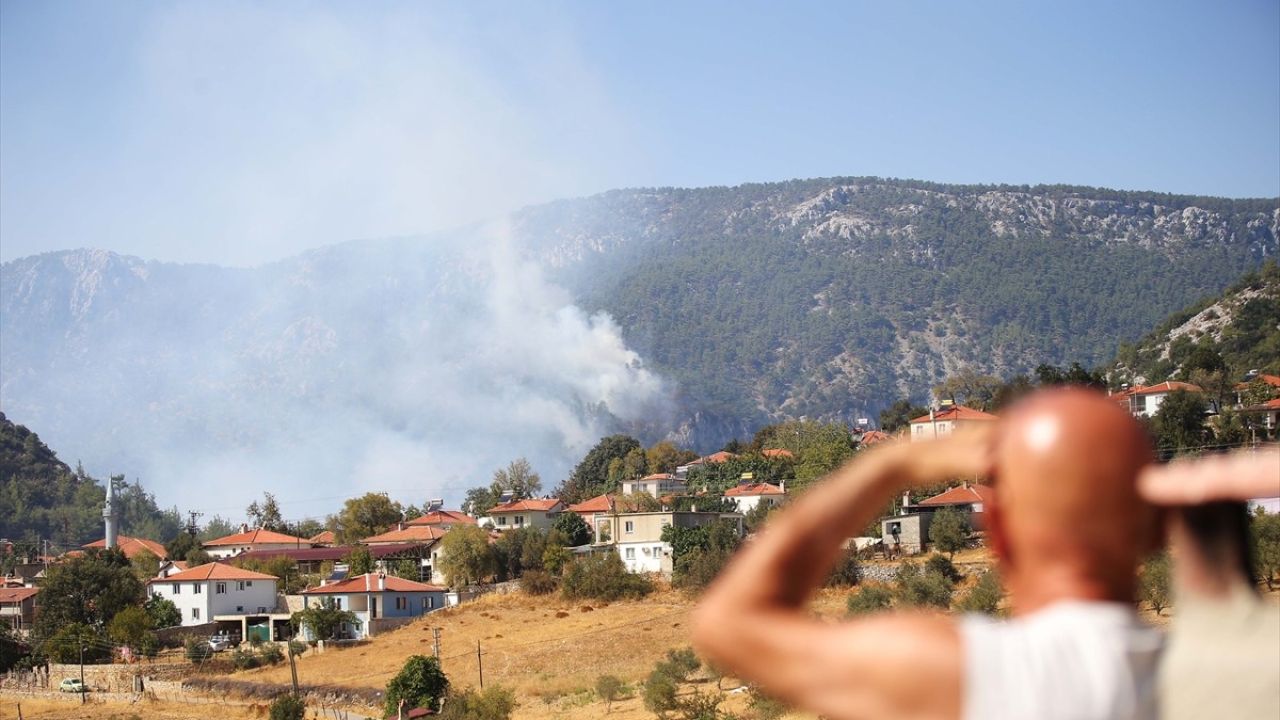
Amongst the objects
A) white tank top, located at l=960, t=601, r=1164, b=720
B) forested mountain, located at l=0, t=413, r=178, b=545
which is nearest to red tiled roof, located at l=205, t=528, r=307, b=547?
forested mountain, located at l=0, t=413, r=178, b=545

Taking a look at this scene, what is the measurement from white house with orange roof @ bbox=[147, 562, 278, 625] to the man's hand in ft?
234

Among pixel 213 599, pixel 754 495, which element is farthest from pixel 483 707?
pixel 754 495

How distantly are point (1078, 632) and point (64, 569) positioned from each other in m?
74.1

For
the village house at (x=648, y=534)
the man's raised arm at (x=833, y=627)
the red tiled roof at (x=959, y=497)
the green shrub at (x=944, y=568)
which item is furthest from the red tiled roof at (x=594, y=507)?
the man's raised arm at (x=833, y=627)

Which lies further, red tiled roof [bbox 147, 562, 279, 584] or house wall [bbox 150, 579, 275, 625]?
red tiled roof [bbox 147, 562, 279, 584]

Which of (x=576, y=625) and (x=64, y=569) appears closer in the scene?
(x=576, y=625)

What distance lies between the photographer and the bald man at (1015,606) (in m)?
1.33

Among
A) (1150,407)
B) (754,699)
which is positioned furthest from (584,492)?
(754,699)

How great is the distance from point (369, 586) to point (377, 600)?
77cm

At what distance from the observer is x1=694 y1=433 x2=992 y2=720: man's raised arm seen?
4.34ft

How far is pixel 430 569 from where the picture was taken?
78812 millimetres

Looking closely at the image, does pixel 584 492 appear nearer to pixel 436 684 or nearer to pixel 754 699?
pixel 436 684

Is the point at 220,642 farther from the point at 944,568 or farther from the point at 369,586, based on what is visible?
the point at 944,568

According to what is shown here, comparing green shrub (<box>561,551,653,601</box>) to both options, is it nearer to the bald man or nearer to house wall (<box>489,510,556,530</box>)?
house wall (<box>489,510,556,530</box>)
